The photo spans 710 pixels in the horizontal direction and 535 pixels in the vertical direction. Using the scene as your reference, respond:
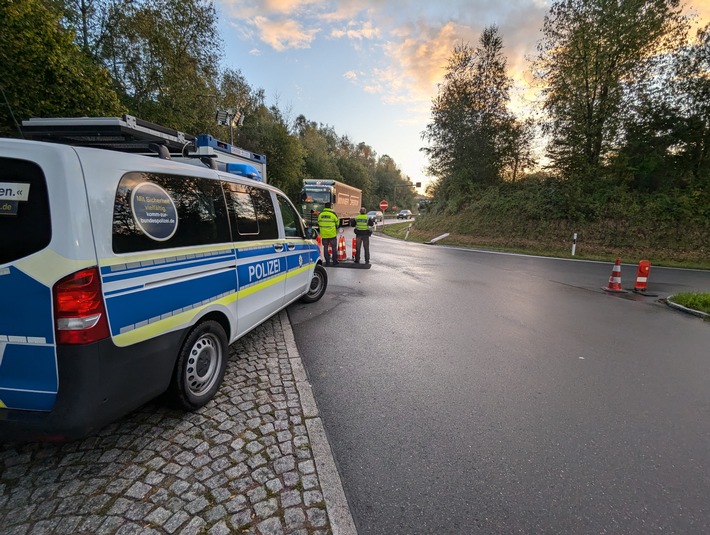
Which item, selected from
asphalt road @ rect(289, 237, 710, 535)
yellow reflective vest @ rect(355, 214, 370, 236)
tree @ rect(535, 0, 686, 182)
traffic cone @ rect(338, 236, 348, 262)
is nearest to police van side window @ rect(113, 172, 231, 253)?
asphalt road @ rect(289, 237, 710, 535)

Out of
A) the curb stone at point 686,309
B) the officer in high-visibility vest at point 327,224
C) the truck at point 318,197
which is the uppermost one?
the truck at point 318,197

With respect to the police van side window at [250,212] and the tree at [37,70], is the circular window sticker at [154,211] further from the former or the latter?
the tree at [37,70]

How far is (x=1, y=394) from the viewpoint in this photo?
6.45 feet

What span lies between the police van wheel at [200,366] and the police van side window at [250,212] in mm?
1047

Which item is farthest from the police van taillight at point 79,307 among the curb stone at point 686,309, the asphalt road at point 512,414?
the curb stone at point 686,309

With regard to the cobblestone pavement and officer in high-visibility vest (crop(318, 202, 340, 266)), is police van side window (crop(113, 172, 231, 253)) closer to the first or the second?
the cobblestone pavement

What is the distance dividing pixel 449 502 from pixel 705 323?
7.27 meters

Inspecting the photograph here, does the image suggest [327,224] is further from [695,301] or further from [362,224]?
[695,301]

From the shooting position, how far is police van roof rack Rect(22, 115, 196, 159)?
12.3 ft

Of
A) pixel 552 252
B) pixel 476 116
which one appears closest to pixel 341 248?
pixel 552 252

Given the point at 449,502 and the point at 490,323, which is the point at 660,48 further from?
the point at 449,502

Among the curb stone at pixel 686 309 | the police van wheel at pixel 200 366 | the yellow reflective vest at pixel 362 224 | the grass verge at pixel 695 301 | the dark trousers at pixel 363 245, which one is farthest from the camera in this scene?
the dark trousers at pixel 363 245

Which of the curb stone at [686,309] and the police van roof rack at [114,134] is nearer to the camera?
the police van roof rack at [114,134]

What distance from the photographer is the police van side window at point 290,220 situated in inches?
191
